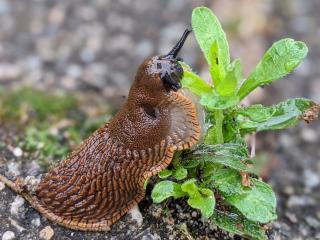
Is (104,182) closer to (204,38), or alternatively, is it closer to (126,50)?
(204,38)

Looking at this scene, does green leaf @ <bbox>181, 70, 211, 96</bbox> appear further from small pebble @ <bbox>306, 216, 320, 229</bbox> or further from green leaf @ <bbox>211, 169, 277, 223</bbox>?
small pebble @ <bbox>306, 216, 320, 229</bbox>

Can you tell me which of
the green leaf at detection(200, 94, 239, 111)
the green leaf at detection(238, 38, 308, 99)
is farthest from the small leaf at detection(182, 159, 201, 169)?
the green leaf at detection(238, 38, 308, 99)

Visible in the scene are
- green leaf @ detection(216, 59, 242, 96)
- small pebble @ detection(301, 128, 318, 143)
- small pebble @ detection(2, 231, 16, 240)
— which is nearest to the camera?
green leaf @ detection(216, 59, 242, 96)

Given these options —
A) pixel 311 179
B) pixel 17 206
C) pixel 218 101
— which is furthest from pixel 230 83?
pixel 311 179

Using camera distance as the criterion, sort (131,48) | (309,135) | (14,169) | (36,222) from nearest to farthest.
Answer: (36,222) < (14,169) < (309,135) < (131,48)

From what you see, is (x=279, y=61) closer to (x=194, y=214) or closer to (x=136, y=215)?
(x=194, y=214)

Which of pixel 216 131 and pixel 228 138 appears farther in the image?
pixel 228 138

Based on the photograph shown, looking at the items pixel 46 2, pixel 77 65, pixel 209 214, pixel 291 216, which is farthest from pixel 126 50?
pixel 209 214
